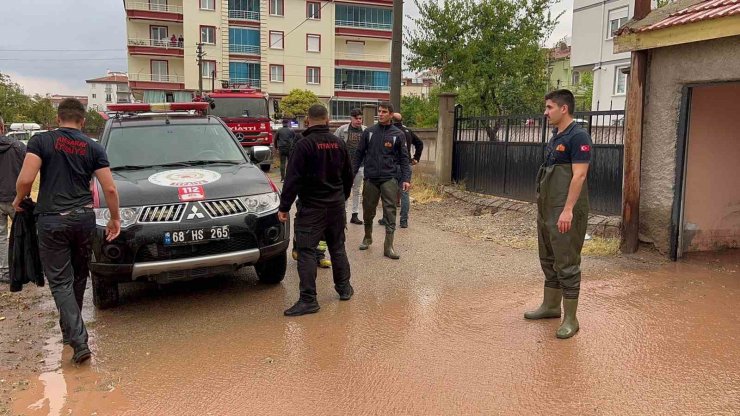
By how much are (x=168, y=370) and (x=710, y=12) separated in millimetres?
6022

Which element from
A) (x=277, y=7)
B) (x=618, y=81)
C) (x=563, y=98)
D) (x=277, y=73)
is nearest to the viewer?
(x=563, y=98)

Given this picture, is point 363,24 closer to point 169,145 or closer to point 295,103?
point 295,103

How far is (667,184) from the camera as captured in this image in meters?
6.64

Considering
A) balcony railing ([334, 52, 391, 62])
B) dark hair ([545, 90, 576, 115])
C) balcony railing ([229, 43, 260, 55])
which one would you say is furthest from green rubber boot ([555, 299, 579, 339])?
balcony railing ([334, 52, 391, 62])

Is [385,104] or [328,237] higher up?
[385,104]

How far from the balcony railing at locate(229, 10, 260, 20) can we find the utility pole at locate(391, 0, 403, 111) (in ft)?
130

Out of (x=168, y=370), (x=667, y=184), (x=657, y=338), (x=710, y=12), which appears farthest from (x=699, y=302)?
(x=168, y=370)

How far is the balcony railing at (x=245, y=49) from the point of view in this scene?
4866cm

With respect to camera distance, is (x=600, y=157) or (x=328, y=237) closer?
(x=328, y=237)

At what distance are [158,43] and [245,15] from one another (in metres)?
7.76

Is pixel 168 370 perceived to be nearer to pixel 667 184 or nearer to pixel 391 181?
pixel 391 181

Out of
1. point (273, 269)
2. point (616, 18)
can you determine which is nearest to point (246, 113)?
point (273, 269)

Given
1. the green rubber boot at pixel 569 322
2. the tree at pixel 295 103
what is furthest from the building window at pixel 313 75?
the green rubber boot at pixel 569 322

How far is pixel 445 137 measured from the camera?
12.3 metres
